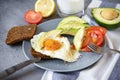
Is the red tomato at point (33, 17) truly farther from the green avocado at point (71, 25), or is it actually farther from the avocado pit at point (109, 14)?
the avocado pit at point (109, 14)

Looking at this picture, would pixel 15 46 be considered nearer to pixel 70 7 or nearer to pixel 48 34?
pixel 48 34

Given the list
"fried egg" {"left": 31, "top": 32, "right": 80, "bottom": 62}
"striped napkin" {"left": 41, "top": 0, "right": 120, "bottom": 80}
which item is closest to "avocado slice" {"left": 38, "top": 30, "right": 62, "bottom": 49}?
"fried egg" {"left": 31, "top": 32, "right": 80, "bottom": 62}

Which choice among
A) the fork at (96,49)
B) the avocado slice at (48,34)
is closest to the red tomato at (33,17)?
the avocado slice at (48,34)

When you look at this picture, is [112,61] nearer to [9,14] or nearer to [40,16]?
[40,16]

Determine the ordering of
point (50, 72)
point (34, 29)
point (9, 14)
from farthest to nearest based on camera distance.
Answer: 1. point (9, 14)
2. point (34, 29)
3. point (50, 72)

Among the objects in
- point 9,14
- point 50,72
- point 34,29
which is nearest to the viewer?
point 50,72

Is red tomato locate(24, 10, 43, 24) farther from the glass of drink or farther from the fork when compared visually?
the fork

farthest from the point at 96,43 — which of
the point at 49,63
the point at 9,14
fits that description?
the point at 9,14
